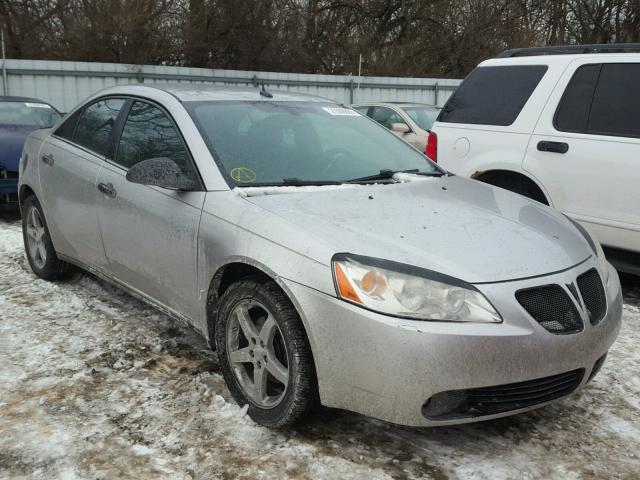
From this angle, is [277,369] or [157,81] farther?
[157,81]

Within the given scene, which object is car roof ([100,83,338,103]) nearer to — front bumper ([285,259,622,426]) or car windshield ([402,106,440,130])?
front bumper ([285,259,622,426])

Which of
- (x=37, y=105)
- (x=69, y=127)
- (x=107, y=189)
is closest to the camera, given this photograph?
(x=107, y=189)

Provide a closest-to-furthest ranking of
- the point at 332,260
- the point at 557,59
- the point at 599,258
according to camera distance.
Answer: the point at 332,260 < the point at 599,258 < the point at 557,59

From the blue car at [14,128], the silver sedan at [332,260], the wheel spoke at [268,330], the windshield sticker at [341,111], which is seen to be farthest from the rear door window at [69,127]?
the blue car at [14,128]

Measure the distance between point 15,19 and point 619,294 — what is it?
18527mm

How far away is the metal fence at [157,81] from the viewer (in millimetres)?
15289

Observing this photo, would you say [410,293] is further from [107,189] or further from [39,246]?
[39,246]

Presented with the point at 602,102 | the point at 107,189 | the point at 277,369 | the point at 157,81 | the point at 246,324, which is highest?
the point at 157,81

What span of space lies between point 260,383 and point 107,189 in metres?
1.62

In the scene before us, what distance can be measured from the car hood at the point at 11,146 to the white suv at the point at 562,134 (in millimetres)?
5004

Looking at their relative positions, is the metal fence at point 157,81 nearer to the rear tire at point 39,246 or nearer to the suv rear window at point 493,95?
the suv rear window at point 493,95

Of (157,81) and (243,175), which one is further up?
(157,81)

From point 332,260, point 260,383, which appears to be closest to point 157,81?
point 260,383

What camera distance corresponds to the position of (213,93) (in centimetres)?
383
